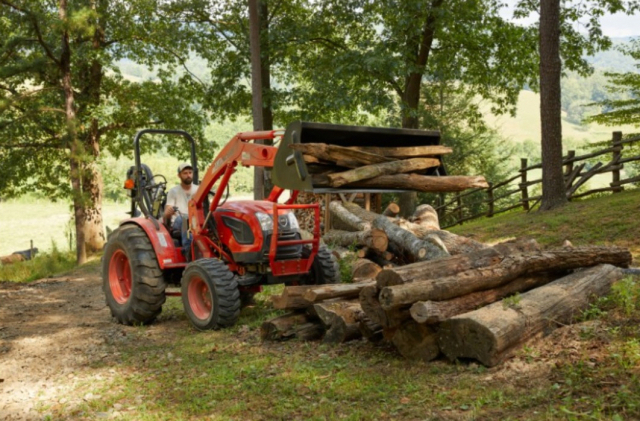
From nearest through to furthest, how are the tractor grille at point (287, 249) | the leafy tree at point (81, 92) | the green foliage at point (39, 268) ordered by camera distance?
1. the tractor grille at point (287, 249)
2. the green foliage at point (39, 268)
3. the leafy tree at point (81, 92)

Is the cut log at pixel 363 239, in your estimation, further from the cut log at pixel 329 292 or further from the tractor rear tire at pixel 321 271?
the cut log at pixel 329 292

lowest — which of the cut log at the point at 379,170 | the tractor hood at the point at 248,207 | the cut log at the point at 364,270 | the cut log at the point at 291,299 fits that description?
the cut log at the point at 364,270

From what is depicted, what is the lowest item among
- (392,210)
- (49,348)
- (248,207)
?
(49,348)

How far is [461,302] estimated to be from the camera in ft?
19.8

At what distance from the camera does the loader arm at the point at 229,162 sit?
7.26 metres

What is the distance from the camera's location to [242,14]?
70.2 ft

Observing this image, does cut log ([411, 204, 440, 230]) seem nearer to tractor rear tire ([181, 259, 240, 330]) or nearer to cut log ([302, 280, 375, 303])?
cut log ([302, 280, 375, 303])

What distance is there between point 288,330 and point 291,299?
332mm

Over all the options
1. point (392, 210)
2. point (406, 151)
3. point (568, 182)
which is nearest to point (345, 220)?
point (392, 210)

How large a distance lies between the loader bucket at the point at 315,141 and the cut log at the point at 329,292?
4.25 feet

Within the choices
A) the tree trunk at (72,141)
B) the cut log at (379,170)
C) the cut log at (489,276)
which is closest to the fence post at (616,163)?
the cut log at (489,276)

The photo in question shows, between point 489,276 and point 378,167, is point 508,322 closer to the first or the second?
point 489,276

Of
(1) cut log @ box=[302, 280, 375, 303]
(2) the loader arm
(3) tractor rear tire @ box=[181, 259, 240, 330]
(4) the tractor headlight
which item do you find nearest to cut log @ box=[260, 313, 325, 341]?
(1) cut log @ box=[302, 280, 375, 303]

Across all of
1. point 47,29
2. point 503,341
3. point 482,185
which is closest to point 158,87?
point 47,29
